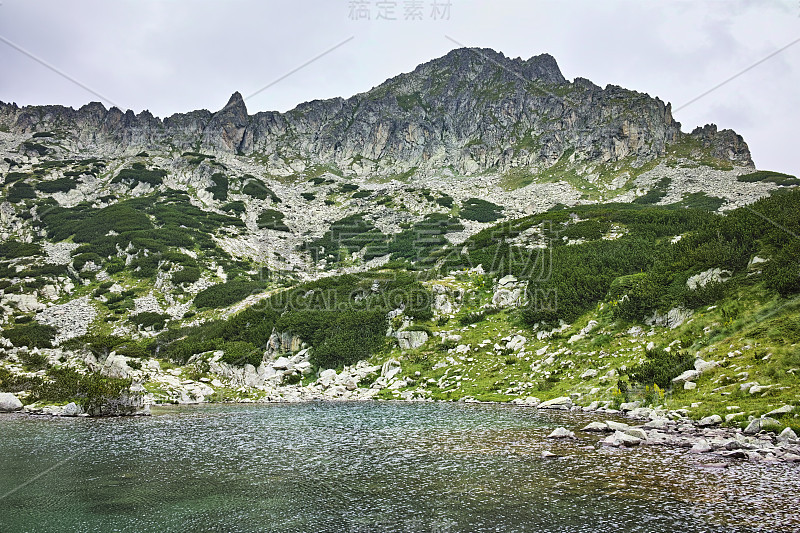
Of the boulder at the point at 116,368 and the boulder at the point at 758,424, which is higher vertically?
the boulder at the point at 116,368

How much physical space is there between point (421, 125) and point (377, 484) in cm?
17688

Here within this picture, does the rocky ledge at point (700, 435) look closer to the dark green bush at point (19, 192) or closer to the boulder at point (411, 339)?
the boulder at point (411, 339)

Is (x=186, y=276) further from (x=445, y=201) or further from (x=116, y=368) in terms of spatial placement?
(x=445, y=201)

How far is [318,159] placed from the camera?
179 metres

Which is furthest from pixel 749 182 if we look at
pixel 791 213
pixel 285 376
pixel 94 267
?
pixel 94 267

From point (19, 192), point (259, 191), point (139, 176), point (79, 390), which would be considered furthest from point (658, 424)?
point (139, 176)

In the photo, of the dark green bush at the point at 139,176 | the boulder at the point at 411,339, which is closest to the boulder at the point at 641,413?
the boulder at the point at 411,339

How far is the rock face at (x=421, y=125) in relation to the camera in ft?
486

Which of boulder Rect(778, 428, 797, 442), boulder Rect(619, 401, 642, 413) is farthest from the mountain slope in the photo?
boulder Rect(778, 428, 797, 442)

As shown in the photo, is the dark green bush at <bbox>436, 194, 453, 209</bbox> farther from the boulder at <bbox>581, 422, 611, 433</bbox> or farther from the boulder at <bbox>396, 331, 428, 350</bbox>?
the boulder at <bbox>581, 422, 611, 433</bbox>

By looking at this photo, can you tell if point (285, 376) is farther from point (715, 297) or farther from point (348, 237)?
point (348, 237)

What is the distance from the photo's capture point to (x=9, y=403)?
2919cm

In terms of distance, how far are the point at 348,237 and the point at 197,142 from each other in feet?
345

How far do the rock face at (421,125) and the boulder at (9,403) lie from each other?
139815 mm
